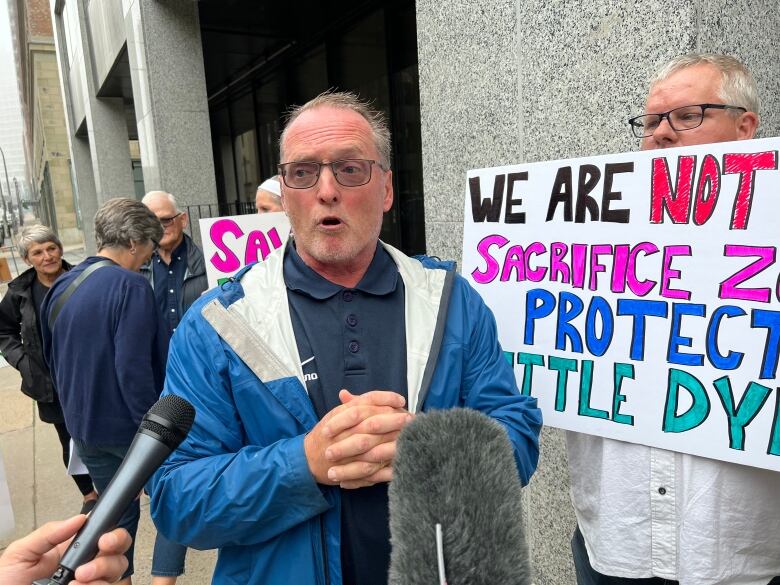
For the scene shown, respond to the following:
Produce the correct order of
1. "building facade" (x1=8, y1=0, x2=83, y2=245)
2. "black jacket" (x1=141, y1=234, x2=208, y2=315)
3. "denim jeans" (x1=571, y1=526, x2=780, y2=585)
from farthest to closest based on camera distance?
1. "building facade" (x1=8, y1=0, x2=83, y2=245)
2. "black jacket" (x1=141, y1=234, x2=208, y2=315)
3. "denim jeans" (x1=571, y1=526, x2=780, y2=585)

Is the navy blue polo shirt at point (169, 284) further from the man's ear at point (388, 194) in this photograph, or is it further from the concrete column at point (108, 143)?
the concrete column at point (108, 143)

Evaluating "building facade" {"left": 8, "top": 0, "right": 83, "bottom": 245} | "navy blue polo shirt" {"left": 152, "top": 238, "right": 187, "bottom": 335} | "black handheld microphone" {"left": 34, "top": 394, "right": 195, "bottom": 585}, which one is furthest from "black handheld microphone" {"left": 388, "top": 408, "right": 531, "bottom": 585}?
"building facade" {"left": 8, "top": 0, "right": 83, "bottom": 245}

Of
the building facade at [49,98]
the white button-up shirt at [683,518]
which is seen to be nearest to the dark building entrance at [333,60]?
the white button-up shirt at [683,518]

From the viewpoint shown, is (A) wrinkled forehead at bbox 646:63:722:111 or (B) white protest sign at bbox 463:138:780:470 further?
(A) wrinkled forehead at bbox 646:63:722:111

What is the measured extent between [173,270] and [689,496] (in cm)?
349

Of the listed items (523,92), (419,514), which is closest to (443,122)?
(523,92)

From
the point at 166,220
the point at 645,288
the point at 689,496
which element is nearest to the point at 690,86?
the point at 645,288

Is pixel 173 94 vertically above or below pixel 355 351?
above

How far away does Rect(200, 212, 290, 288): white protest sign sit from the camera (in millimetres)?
3678

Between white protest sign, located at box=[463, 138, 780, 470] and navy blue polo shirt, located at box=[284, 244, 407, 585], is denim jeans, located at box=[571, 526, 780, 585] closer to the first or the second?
white protest sign, located at box=[463, 138, 780, 470]

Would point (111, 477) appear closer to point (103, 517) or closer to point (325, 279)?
point (325, 279)

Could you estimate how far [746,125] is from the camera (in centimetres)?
161

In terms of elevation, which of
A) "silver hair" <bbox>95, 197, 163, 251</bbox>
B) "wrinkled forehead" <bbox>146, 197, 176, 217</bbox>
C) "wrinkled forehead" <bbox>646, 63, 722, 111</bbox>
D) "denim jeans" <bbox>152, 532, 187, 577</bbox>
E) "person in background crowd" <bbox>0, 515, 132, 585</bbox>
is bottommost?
"denim jeans" <bbox>152, 532, 187, 577</bbox>

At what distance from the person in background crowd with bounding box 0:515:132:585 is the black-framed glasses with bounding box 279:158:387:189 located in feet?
A: 3.15
